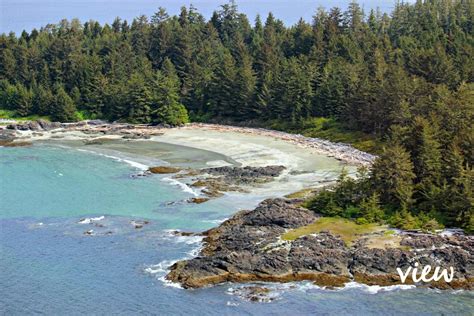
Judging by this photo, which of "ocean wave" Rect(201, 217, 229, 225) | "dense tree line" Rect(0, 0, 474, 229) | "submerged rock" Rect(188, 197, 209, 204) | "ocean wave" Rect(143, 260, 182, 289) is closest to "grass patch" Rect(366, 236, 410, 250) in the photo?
"dense tree line" Rect(0, 0, 474, 229)

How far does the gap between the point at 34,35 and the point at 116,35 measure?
26.0 metres

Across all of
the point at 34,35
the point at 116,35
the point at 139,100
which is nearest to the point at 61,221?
the point at 139,100

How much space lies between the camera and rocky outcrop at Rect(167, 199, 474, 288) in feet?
146

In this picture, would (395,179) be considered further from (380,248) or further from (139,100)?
(139,100)

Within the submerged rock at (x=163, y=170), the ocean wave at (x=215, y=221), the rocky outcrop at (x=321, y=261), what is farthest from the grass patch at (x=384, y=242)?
the submerged rock at (x=163, y=170)

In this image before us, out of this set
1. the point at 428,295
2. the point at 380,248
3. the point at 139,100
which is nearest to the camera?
the point at 428,295

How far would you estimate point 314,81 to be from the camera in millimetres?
115125

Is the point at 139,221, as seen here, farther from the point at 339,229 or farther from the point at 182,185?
the point at 339,229

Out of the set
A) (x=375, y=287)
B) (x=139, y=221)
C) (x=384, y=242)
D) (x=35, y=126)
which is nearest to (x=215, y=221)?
(x=139, y=221)

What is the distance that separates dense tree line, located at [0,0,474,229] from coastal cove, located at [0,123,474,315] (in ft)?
32.8

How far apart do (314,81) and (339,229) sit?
66715 mm

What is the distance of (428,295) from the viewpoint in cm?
4200

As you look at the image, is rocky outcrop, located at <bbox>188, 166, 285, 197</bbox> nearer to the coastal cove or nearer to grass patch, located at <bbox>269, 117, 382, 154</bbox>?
the coastal cove

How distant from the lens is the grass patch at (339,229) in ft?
165
